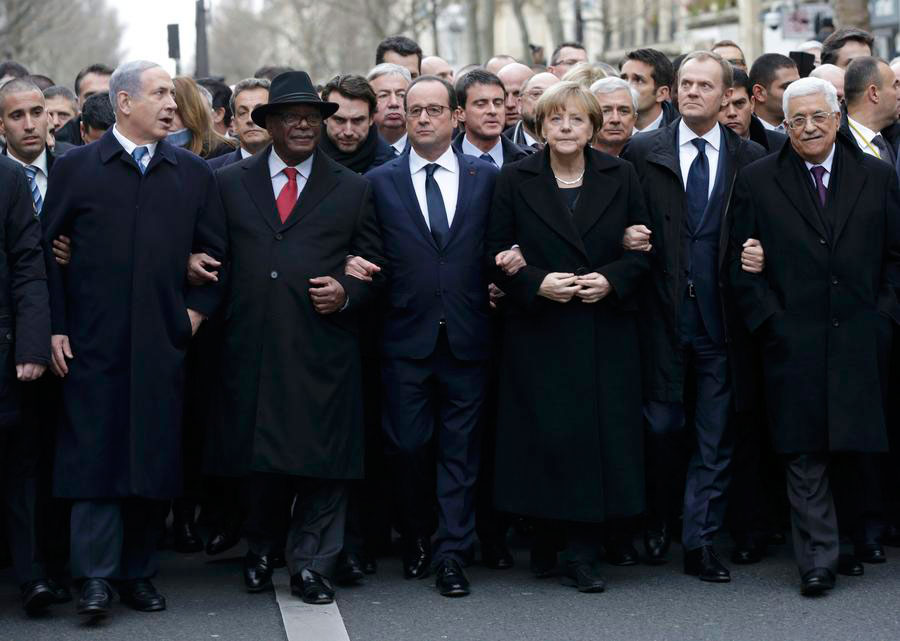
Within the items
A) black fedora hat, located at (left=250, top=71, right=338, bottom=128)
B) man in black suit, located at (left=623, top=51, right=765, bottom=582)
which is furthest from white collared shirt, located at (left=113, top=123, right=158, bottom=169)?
man in black suit, located at (left=623, top=51, right=765, bottom=582)

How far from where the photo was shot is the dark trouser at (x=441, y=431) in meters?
8.39

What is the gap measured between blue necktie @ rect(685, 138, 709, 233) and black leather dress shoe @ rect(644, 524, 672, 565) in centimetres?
153

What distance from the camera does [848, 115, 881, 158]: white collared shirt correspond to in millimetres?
A: 9336

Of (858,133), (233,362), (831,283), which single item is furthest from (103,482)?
(858,133)

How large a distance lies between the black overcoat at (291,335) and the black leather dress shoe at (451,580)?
24.6 inches

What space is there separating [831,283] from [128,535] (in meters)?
3.50

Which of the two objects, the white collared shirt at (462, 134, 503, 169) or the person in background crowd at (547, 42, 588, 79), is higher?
the person in background crowd at (547, 42, 588, 79)

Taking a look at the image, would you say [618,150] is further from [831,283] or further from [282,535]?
[282,535]

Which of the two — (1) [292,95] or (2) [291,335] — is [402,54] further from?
(2) [291,335]

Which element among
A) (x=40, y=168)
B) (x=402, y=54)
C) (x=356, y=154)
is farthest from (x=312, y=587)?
(x=402, y=54)

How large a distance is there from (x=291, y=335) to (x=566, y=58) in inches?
232

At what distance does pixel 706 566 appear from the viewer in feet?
27.3

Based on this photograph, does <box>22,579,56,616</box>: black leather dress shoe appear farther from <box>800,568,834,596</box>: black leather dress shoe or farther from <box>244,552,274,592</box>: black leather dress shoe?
<box>800,568,834,596</box>: black leather dress shoe

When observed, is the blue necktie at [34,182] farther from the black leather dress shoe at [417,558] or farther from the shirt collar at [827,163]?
the shirt collar at [827,163]
